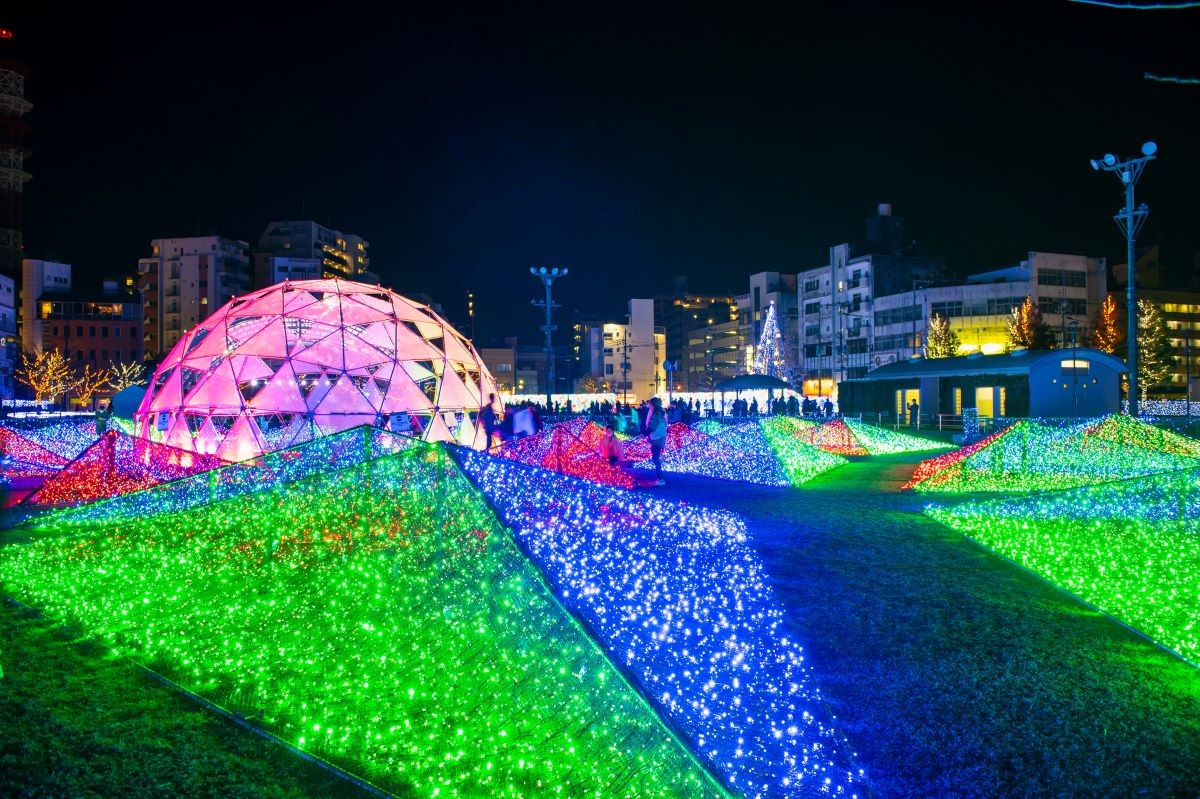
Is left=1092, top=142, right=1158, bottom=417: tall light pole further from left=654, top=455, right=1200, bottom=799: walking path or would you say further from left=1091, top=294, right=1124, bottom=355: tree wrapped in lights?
left=1091, top=294, right=1124, bottom=355: tree wrapped in lights

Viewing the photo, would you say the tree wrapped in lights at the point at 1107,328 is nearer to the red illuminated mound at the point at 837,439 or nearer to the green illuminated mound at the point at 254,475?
the red illuminated mound at the point at 837,439

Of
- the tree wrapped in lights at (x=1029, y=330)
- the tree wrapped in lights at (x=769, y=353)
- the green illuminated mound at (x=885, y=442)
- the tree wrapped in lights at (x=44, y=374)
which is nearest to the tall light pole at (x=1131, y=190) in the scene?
the green illuminated mound at (x=885, y=442)

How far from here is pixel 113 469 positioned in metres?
12.0

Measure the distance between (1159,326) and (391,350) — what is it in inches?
2570

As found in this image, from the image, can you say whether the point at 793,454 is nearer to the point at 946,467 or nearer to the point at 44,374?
the point at 946,467

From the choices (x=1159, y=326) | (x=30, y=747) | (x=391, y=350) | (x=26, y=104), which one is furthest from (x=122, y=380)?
(x=1159, y=326)

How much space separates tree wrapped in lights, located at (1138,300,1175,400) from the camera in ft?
177

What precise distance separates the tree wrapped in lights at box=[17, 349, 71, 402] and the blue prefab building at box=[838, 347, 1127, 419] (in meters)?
64.9

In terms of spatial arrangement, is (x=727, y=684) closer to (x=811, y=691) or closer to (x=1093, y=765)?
(x=811, y=691)

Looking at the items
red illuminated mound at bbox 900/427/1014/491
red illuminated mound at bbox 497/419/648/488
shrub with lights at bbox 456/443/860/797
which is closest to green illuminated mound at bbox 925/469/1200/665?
shrub with lights at bbox 456/443/860/797

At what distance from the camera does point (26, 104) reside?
2625 inches

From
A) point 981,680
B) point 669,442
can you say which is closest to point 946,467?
point 669,442

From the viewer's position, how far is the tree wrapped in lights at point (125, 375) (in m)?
69.8

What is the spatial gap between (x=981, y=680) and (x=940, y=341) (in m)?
58.6
